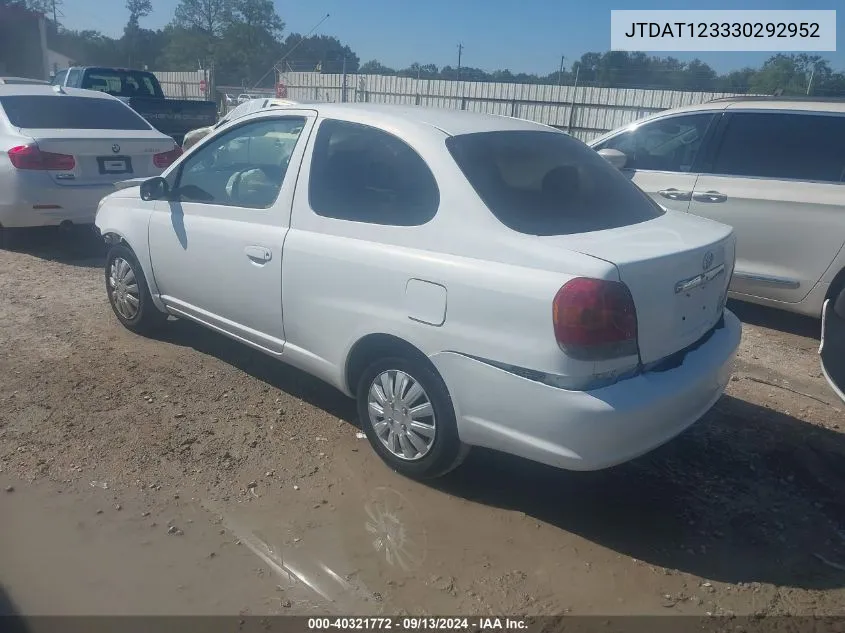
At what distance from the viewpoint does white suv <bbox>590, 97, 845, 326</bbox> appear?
17.1 feet

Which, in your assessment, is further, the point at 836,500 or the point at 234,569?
the point at 836,500

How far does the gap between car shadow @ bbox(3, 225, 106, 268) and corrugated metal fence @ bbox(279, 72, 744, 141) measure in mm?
8793

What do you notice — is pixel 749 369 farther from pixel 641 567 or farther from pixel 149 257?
pixel 149 257

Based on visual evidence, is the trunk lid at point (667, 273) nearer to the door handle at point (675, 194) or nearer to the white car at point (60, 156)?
the door handle at point (675, 194)

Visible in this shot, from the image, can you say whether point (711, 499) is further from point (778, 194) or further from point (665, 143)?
point (665, 143)

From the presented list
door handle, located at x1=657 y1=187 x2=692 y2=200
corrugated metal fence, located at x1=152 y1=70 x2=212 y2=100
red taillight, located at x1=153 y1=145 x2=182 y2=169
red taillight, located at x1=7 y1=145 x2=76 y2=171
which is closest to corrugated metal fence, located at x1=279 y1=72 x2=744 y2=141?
red taillight, located at x1=153 y1=145 x2=182 y2=169

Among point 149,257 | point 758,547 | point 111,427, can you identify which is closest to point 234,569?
point 111,427

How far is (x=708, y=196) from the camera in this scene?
5723 millimetres

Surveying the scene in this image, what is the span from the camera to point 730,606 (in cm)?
267

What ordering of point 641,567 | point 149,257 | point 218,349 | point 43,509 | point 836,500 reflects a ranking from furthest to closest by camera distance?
1. point 218,349
2. point 149,257
3. point 836,500
4. point 43,509
5. point 641,567

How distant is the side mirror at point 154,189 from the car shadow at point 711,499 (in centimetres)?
265

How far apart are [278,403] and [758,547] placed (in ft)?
8.77

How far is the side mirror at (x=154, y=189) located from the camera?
14.9 ft

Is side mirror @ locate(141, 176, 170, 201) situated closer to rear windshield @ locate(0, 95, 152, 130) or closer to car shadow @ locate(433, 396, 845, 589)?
car shadow @ locate(433, 396, 845, 589)
